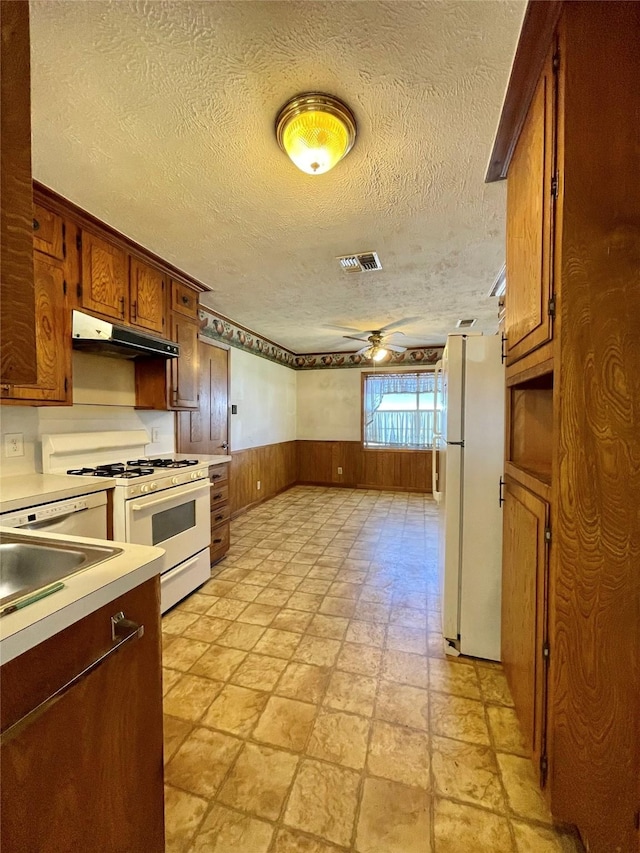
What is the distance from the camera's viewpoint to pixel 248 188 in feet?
5.98

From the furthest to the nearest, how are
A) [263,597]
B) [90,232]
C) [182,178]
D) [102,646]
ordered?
[263,597] < [90,232] < [182,178] < [102,646]

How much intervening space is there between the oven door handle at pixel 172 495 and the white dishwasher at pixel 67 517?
0.18 metres

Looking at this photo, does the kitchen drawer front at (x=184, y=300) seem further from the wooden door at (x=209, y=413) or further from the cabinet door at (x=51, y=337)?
the cabinet door at (x=51, y=337)

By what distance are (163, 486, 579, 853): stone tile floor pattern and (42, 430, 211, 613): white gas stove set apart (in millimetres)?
258

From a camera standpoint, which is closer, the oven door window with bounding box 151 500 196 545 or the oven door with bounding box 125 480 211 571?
the oven door with bounding box 125 480 211 571

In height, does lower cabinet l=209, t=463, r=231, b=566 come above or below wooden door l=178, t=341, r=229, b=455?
below

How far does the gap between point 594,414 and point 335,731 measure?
63.0 inches

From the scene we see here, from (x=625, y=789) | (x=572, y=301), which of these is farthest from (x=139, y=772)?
(x=572, y=301)

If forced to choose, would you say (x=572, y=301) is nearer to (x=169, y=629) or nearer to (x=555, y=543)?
(x=555, y=543)

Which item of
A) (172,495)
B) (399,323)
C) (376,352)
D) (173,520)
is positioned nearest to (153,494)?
(172,495)

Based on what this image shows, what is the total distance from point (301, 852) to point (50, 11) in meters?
2.64

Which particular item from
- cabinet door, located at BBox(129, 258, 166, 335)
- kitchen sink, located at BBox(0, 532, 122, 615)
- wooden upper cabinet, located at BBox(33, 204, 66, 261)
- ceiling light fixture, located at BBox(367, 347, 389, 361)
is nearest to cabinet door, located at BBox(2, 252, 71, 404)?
wooden upper cabinet, located at BBox(33, 204, 66, 261)

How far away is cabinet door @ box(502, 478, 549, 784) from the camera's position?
1137 millimetres

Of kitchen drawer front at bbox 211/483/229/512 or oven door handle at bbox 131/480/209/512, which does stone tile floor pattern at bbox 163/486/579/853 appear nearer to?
kitchen drawer front at bbox 211/483/229/512
